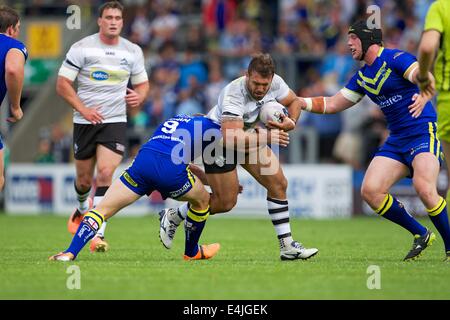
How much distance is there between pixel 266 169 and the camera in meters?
10.2

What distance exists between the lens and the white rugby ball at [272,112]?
32.7 ft

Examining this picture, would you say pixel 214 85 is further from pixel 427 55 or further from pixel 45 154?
pixel 427 55

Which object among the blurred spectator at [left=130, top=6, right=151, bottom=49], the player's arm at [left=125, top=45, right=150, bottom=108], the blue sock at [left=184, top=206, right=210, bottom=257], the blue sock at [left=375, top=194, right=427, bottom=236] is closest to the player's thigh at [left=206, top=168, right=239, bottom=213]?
the blue sock at [left=184, top=206, right=210, bottom=257]

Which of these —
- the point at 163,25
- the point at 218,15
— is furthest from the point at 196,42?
the point at 163,25

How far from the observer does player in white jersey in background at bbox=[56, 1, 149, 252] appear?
1229cm

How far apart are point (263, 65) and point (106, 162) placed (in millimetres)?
3374

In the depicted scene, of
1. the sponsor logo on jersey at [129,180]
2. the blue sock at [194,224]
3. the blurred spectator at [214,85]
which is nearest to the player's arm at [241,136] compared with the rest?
the blue sock at [194,224]

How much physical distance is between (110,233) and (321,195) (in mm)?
6151

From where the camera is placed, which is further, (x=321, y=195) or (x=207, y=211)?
(x=321, y=195)

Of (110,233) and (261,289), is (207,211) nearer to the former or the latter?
(261,289)

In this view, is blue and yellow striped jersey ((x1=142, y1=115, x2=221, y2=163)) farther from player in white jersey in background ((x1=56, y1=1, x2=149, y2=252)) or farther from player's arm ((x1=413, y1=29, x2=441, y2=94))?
player in white jersey in background ((x1=56, y1=1, x2=149, y2=252))

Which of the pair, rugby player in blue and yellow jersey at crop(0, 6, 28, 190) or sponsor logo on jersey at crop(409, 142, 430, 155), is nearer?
rugby player in blue and yellow jersey at crop(0, 6, 28, 190)

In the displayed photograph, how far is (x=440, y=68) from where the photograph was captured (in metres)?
9.94

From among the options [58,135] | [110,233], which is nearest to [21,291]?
[110,233]
